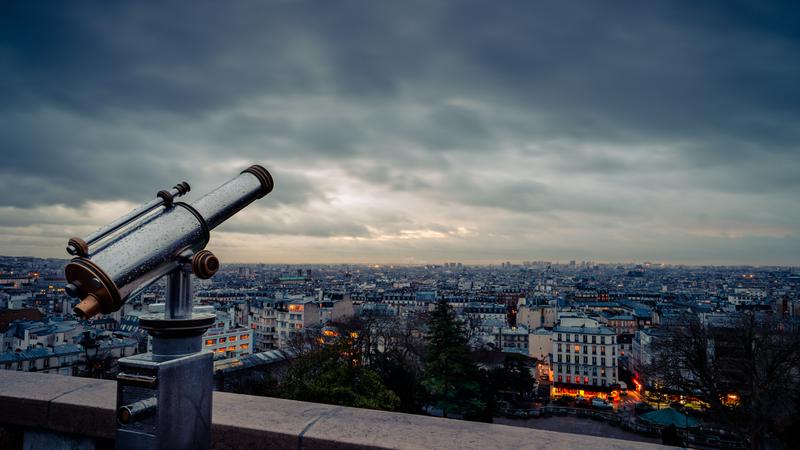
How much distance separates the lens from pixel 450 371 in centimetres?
2833

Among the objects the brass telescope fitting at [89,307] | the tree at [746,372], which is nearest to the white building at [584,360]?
the tree at [746,372]

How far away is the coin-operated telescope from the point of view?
1.82 m

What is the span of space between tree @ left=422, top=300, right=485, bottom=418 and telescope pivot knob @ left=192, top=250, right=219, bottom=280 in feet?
89.8

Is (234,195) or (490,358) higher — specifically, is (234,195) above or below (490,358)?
above

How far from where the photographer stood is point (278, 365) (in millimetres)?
38938

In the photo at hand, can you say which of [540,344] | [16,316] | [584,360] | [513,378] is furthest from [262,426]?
[16,316]

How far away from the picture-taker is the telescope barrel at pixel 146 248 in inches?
68.6

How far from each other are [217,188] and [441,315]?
90.8ft

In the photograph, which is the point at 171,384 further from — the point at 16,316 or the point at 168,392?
the point at 16,316

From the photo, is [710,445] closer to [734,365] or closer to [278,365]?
[734,365]

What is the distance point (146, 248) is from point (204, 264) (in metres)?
0.24

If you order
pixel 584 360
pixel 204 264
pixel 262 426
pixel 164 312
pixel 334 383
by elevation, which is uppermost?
pixel 204 264

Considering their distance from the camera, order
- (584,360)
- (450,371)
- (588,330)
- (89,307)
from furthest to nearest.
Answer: (588,330) < (584,360) < (450,371) < (89,307)

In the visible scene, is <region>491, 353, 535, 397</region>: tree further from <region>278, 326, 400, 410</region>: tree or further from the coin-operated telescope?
the coin-operated telescope
